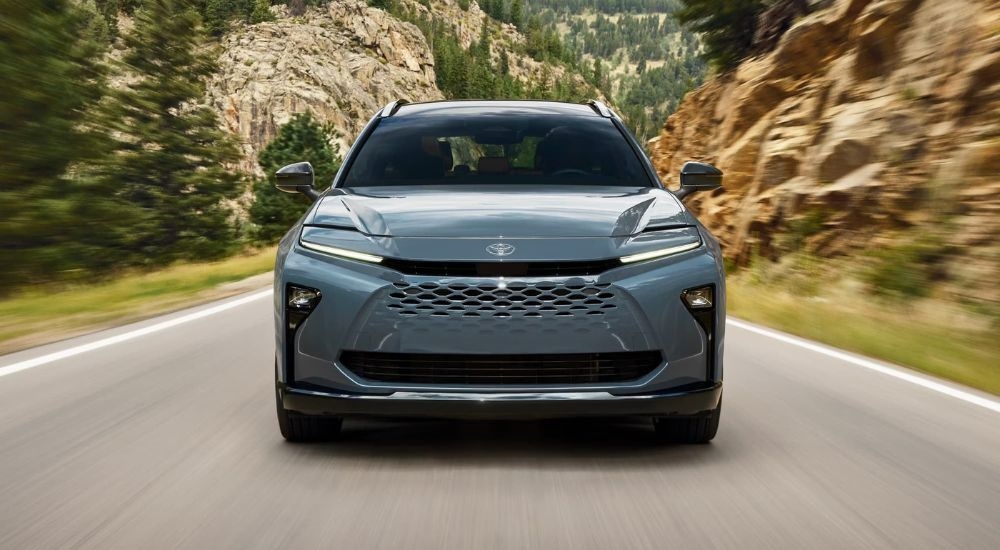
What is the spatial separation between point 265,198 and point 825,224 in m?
56.7

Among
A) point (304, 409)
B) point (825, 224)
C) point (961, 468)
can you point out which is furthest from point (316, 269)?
point (825, 224)

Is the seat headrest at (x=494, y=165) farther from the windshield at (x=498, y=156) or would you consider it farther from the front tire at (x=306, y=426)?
the front tire at (x=306, y=426)

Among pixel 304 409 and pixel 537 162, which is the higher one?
pixel 537 162

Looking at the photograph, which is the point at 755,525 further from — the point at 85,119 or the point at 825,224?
the point at 85,119

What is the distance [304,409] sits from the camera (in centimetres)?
460

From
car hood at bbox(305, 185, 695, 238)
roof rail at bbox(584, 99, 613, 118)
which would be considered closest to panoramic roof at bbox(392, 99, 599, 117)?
roof rail at bbox(584, 99, 613, 118)

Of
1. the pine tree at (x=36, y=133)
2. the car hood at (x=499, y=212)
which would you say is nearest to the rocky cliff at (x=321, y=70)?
the pine tree at (x=36, y=133)

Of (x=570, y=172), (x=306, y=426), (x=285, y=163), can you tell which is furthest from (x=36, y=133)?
(x=285, y=163)

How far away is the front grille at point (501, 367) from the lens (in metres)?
4.38

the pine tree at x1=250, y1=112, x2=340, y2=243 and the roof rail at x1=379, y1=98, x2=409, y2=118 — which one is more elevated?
the roof rail at x1=379, y1=98, x2=409, y2=118

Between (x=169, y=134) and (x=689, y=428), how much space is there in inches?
1971

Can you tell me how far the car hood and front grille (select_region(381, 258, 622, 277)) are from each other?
18 cm

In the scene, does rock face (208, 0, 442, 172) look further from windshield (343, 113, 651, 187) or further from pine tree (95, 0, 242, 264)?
windshield (343, 113, 651, 187)

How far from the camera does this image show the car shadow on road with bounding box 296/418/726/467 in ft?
15.4
